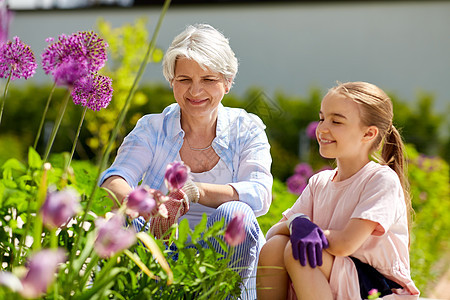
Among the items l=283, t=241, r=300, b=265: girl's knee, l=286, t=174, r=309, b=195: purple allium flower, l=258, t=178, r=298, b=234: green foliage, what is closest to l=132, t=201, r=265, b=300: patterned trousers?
l=283, t=241, r=300, b=265: girl's knee

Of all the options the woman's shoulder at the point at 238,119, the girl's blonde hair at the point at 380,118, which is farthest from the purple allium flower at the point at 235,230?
the woman's shoulder at the point at 238,119

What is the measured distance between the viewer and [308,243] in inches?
71.9

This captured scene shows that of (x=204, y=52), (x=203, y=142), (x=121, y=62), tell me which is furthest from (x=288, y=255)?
(x=121, y=62)

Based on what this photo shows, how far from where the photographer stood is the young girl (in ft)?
6.05

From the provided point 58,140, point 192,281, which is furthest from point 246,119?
point 58,140

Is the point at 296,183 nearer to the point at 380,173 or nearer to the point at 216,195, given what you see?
the point at 216,195

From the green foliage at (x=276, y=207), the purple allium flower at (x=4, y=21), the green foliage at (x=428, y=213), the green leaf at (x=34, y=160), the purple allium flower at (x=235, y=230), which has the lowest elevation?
the green foliage at (x=428, y=213)

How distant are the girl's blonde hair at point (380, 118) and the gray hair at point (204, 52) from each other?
43 centimetres

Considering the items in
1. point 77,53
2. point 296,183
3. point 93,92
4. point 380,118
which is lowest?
point 296,183

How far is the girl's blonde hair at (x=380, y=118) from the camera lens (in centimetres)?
201

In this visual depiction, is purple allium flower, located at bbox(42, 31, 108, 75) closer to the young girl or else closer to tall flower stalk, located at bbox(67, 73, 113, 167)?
tall flower stalk, located at bbox(67, 73, 113, 167)

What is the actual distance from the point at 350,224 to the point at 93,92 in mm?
875

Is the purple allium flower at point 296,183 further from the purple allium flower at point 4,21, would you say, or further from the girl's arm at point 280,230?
the purple allium flower at point 4,21

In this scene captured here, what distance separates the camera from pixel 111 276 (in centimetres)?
124
